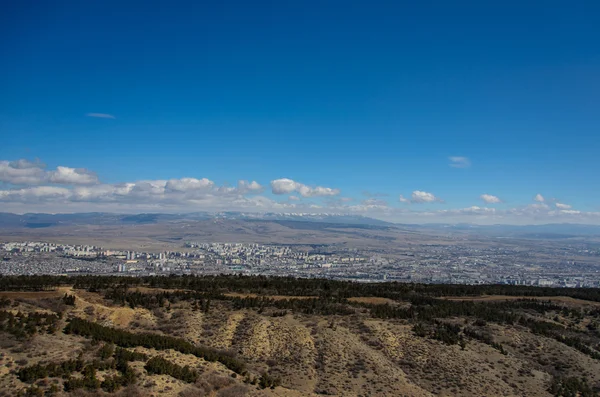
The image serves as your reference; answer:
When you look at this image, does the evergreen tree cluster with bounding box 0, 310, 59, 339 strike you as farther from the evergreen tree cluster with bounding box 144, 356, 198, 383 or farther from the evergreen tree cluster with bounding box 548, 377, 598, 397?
the evergreen tree cluster with bounding box 548, 377, 598, 397

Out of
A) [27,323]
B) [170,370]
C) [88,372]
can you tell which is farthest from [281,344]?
[27,323]

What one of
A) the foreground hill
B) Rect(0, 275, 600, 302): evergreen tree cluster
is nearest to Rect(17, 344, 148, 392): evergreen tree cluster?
the foreground hill

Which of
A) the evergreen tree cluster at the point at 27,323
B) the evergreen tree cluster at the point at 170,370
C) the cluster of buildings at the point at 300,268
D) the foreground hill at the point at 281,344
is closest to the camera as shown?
the foreground hill at the point at 281,344

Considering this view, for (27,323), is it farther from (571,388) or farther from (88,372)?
(571,388)

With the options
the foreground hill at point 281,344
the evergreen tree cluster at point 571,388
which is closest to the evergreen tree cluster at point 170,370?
the foreground hill at point 281,344

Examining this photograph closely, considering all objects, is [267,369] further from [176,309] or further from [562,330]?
[562,330]

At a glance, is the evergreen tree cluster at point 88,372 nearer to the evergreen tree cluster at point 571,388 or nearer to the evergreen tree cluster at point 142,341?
the evergreen tree cluster at point 142,341

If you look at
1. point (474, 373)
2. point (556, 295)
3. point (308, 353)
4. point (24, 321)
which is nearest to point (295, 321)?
point (308, 353)

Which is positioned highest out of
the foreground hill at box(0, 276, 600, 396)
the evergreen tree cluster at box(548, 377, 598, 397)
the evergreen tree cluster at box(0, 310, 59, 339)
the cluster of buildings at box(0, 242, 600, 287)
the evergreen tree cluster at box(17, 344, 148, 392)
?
the evergreen tree cluster at box(0, 310, 59, 339)

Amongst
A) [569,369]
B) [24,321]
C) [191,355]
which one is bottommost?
[569,369]
